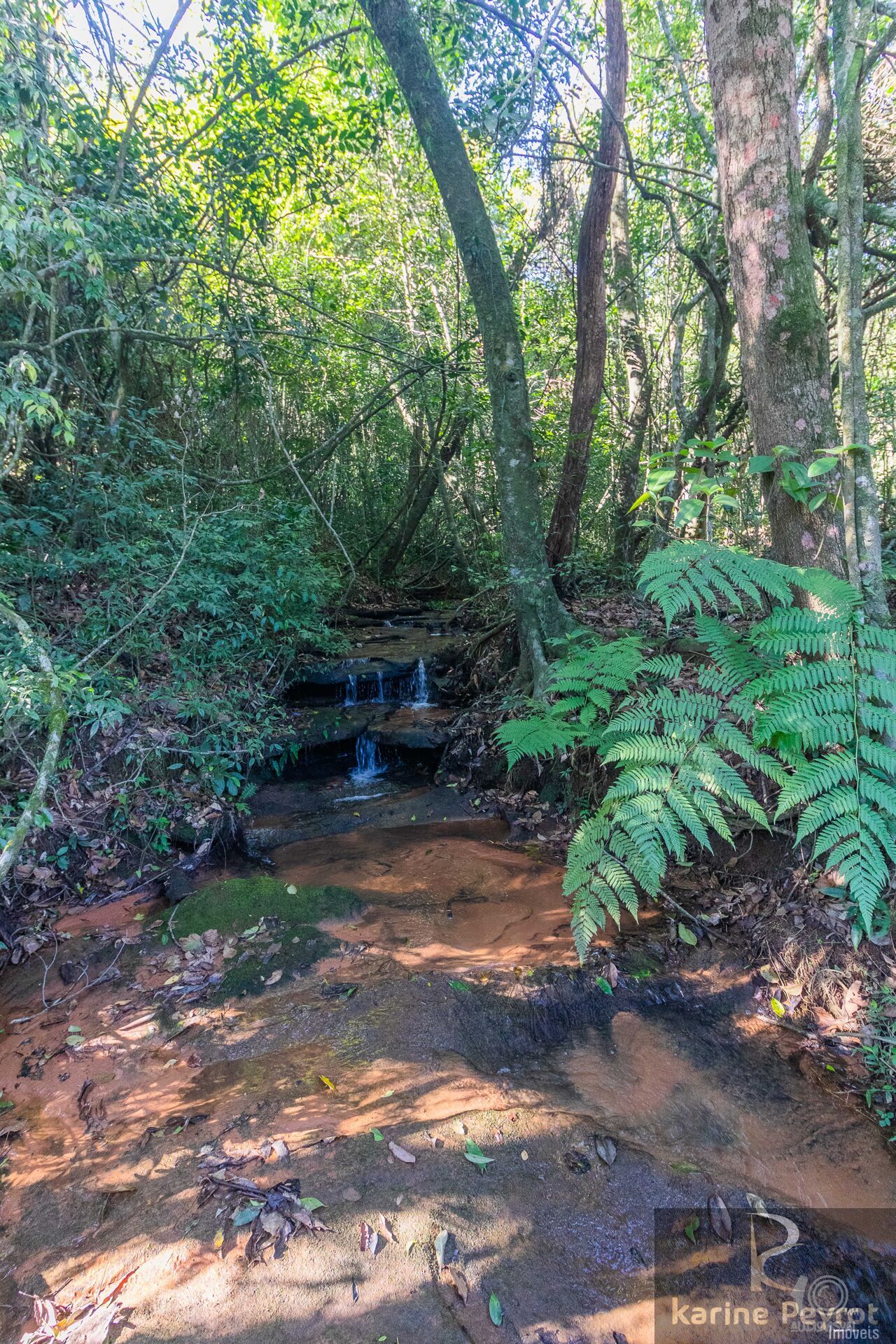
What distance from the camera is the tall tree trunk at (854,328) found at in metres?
2.95

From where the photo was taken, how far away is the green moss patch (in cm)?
362

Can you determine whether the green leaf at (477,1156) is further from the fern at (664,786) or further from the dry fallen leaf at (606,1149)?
the fern at (664,786)

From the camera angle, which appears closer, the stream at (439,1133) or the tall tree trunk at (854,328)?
the stream at (439,1133)

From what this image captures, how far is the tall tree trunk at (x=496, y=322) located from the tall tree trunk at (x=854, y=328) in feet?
8.68

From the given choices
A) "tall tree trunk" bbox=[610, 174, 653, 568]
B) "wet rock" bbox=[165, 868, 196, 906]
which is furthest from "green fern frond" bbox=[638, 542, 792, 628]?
"tall tree trunk" bbox=[610, 174, 653, 568]

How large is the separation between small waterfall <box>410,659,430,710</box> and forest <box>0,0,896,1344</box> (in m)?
0.14

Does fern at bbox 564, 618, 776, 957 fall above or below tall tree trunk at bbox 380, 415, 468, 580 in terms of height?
below

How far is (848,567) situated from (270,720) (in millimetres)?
5126

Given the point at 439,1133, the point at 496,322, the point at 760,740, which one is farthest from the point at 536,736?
the point at 496,322

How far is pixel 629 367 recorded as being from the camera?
8.15m

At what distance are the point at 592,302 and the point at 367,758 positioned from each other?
18.0 feet

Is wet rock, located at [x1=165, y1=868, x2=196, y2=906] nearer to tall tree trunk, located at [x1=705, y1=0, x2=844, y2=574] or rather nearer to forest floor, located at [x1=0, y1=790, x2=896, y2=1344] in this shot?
forest floor, located at [x1=0, y1=790, x2=896, y2=1344]

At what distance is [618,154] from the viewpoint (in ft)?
21.2

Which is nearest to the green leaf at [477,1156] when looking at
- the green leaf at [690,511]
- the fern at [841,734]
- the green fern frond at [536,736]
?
the fern at [841,734]
